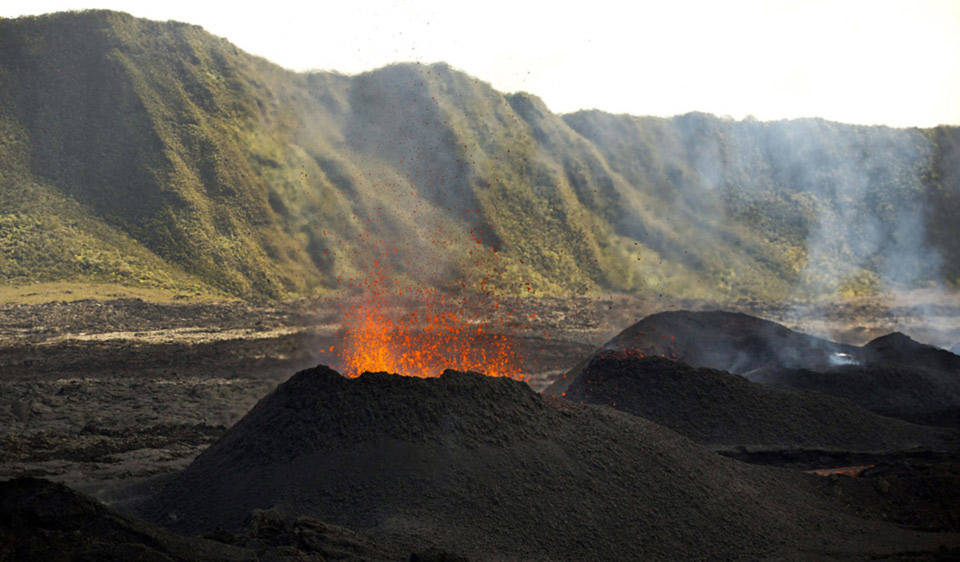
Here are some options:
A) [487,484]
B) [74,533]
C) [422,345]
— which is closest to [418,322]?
[422,345]

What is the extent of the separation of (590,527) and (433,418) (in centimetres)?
264

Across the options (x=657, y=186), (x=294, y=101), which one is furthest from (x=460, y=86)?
(x=657, y=186)

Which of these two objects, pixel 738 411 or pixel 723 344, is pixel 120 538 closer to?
pixel 738 411

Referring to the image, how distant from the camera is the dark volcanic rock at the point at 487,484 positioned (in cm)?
856

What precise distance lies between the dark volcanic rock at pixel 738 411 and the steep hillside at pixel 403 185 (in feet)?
80.0

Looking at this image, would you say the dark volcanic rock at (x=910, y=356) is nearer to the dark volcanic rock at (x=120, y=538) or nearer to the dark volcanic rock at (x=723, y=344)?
the dark volcanic rock at (x=723, y=344)

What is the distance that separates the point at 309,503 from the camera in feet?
28.6

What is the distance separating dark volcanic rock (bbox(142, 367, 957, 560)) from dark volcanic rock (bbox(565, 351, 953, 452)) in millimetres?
3600

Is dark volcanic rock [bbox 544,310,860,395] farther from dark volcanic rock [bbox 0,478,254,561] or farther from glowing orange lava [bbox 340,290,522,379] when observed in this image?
dark volcanic rock [bbox 0,478,254,561]

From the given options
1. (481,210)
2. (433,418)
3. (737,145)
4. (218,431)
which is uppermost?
(737,145)

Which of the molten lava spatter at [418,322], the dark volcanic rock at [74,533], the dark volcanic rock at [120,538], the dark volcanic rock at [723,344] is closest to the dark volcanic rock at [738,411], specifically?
the dark volcanic rock at [723,344]

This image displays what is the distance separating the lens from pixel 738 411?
15930 mm

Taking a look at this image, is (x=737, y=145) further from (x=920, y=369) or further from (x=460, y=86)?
(x=920, y=369)

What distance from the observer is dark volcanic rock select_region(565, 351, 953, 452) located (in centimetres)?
1525
